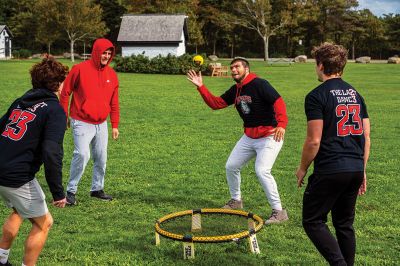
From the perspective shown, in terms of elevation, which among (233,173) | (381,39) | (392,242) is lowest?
(392,242)

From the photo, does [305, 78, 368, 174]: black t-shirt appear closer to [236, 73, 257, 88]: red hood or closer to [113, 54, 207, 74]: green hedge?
[236, 73, 257, 88]: red hood

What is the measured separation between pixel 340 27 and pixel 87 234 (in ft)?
277

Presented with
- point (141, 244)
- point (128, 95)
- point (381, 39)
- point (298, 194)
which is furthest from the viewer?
point (381, 39)

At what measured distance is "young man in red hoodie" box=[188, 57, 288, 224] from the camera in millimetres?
7250

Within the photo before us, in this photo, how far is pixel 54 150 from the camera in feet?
15.5

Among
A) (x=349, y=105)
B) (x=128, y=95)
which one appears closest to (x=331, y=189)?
(x=349, y=105)

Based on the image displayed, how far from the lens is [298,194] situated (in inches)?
346

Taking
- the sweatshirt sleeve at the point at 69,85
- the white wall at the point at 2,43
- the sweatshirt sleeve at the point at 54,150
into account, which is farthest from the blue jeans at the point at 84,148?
the white wall at the point at 2,43

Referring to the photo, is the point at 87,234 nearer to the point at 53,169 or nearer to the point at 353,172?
the point at 53,169

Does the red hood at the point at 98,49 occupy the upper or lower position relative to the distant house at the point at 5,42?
lower

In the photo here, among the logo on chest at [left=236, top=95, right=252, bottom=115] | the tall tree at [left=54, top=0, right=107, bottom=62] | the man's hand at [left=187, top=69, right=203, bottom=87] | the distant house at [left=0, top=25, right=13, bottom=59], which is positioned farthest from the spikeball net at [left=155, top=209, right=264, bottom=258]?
the distant house at [left=0, top=25, right=13, bottom=59]

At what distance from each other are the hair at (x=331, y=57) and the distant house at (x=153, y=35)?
5513 cm

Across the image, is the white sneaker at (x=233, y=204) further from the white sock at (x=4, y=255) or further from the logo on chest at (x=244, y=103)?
the white sock at (x=4, y=255)

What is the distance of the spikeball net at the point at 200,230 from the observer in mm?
5680
